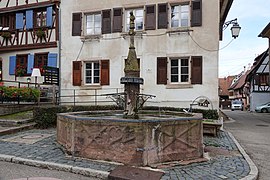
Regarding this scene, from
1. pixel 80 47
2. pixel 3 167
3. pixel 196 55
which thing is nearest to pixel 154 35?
pixel 196 55

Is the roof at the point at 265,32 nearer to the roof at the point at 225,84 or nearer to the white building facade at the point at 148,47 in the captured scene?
the white building facade at the point at 148,47

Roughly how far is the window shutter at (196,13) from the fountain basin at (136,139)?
9.66 meters

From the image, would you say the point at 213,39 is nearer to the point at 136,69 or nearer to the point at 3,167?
the point at 136,69

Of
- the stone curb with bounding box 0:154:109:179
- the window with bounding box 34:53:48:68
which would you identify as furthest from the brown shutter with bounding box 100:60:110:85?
the stone curb with bounding box 0:154:109:179

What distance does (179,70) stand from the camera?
50.0 feet

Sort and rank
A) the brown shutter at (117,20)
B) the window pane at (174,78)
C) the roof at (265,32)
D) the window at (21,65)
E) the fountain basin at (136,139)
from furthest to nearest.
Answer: the roof at (265,32), the window at (21,65), the brown shutter at (117,20), the window pane at (174,78), the fountain basin at (136,139)

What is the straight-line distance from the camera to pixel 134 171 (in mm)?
5406

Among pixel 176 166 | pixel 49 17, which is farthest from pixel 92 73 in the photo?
pixel 176 166

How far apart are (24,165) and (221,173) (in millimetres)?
4398

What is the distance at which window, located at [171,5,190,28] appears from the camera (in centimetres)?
1523

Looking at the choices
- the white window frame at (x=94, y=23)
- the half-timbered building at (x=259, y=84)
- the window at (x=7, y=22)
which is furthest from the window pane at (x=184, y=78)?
the half-timbered building at (x=259, y=84)

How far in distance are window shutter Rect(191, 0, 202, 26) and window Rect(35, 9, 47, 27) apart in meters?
10.3

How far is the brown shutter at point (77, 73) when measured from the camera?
16.9 metres

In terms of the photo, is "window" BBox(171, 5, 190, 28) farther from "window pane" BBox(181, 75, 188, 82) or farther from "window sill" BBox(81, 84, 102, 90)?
"window sill" BBox(81, 84, 102, 90)
